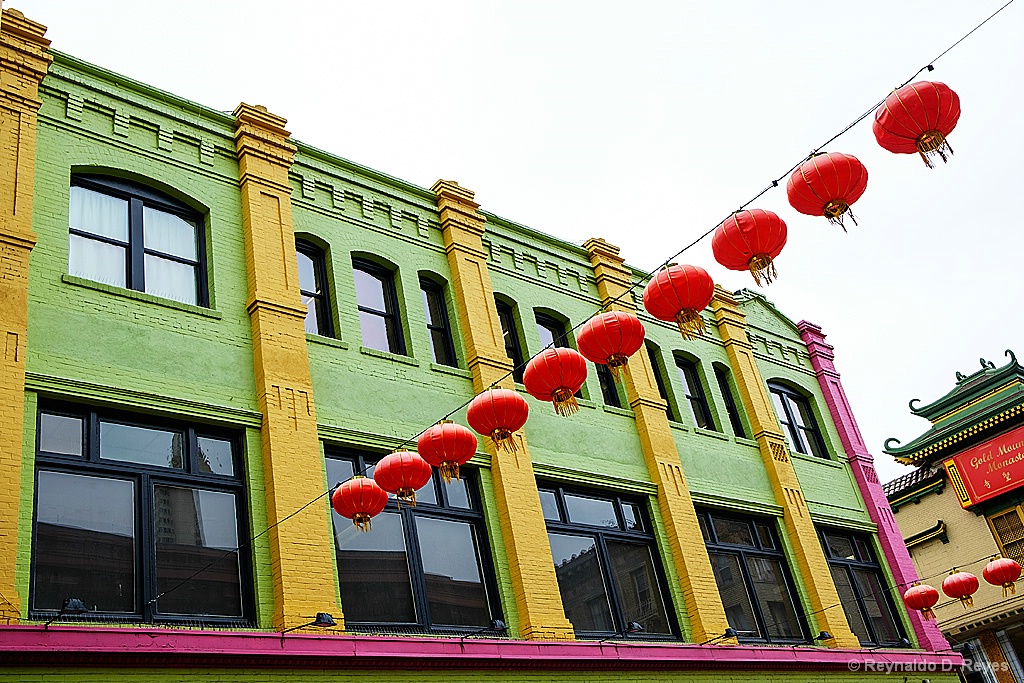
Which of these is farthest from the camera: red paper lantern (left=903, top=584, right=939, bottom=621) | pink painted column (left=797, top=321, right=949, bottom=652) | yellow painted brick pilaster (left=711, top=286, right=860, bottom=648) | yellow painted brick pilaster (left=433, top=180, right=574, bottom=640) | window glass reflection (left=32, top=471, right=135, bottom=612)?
pink painted column (left=797, top=321, right=949, bottom=652)

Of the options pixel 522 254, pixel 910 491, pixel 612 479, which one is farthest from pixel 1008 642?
pixel 522 254

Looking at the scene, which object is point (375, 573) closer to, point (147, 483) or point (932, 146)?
point (147, 483)

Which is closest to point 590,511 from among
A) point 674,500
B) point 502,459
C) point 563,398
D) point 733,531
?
point 674,500

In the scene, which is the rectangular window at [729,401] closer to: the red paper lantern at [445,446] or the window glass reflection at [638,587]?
the window glass reflection at [638,587]

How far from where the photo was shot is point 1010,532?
1206 inches

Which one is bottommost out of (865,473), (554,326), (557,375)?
(557,375)

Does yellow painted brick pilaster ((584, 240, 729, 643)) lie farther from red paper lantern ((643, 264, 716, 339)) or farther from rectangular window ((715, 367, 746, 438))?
red paper lantern ((643, 264, 716, 339))

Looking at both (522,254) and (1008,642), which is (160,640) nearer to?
(522,254)

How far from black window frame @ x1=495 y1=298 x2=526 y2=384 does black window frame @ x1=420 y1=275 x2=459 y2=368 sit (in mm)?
1154

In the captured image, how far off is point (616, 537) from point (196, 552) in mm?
7862

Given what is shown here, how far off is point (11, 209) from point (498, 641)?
871 centimetres

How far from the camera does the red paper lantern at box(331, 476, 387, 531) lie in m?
11.7

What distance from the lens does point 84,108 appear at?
45.5 feet

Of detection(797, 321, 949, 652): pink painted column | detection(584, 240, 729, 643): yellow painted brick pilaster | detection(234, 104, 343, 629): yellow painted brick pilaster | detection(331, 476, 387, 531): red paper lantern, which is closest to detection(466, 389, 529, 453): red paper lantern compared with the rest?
detection(331, 476, 387, 531): red paper lantern
